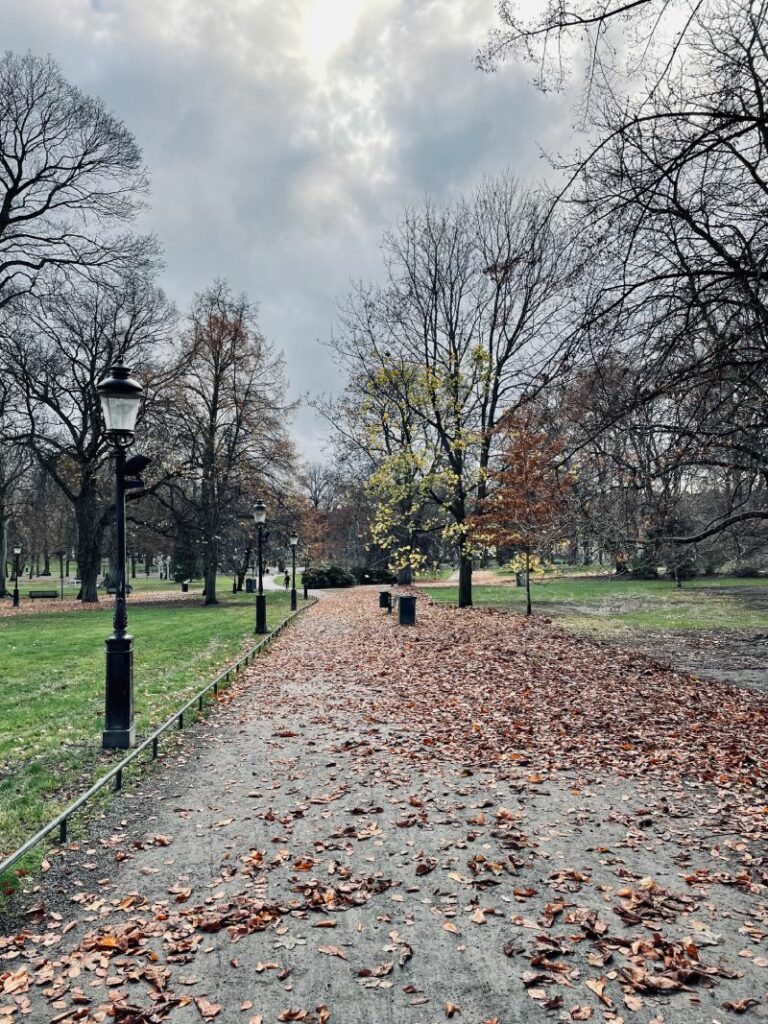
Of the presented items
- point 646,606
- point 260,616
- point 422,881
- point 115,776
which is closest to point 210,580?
point 260,616

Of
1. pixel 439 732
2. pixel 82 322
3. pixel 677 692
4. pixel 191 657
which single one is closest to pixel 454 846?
pixel 439 732

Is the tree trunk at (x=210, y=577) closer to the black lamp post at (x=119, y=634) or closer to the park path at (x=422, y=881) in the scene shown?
the park path at (x=422, y=881)

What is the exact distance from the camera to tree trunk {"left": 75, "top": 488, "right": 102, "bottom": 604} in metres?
31.6

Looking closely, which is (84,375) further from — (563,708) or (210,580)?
(563,708)

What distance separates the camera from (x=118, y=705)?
291 inches

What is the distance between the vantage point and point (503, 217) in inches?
967

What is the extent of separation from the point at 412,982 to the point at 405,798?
2.65 meters

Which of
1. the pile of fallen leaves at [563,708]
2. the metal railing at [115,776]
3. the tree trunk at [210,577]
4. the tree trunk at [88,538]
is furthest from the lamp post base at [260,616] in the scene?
the tree trunk at [88,538]

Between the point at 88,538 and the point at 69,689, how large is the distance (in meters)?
22.9

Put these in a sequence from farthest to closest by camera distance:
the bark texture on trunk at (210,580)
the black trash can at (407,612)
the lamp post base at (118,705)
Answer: the bark texture on trunk at (210,580) → the black trash can at (407,612) → the lamp post base at (118,705)

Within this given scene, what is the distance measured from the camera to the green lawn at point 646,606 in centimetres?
1953

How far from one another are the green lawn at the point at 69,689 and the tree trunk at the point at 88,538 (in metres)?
7.92

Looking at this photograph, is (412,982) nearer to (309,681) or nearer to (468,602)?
(309,681)

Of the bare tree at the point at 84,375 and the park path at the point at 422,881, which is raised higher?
the bare tree at the point at 84,375
